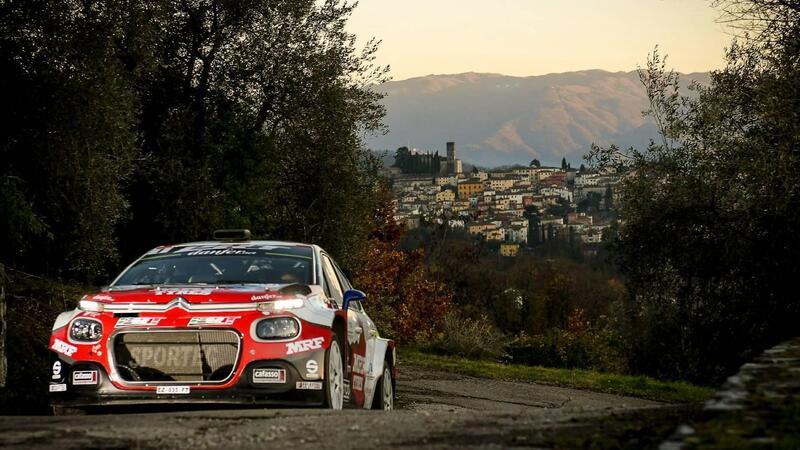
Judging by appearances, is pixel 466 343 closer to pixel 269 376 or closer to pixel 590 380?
pixel 590 380

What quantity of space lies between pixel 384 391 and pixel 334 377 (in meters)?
2.51

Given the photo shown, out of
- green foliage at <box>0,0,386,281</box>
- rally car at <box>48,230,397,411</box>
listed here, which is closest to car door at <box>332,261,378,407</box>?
rally car at <box>48,230,397,411</box>

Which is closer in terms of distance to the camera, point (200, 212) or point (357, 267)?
point (200, 212)

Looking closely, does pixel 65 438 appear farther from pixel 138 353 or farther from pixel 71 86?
pixel 71 86

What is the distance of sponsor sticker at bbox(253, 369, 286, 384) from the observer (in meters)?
8.99

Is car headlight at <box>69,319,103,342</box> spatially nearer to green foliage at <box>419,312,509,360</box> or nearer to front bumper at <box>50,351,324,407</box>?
front bumper at <box>50,351,324,407</box>

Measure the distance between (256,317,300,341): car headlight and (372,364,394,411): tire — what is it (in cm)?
271

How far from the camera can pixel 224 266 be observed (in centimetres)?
1042

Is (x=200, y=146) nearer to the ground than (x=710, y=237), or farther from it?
farther from it

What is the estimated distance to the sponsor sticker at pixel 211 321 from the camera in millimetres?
9016

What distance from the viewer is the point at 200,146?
104 ft

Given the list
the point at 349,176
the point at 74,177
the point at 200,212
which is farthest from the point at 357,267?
the point at 74,177

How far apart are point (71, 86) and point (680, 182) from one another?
13639 millimetres

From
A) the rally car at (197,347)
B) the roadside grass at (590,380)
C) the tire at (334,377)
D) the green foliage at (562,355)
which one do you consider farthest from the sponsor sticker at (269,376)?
the green foliage at (562,355)
